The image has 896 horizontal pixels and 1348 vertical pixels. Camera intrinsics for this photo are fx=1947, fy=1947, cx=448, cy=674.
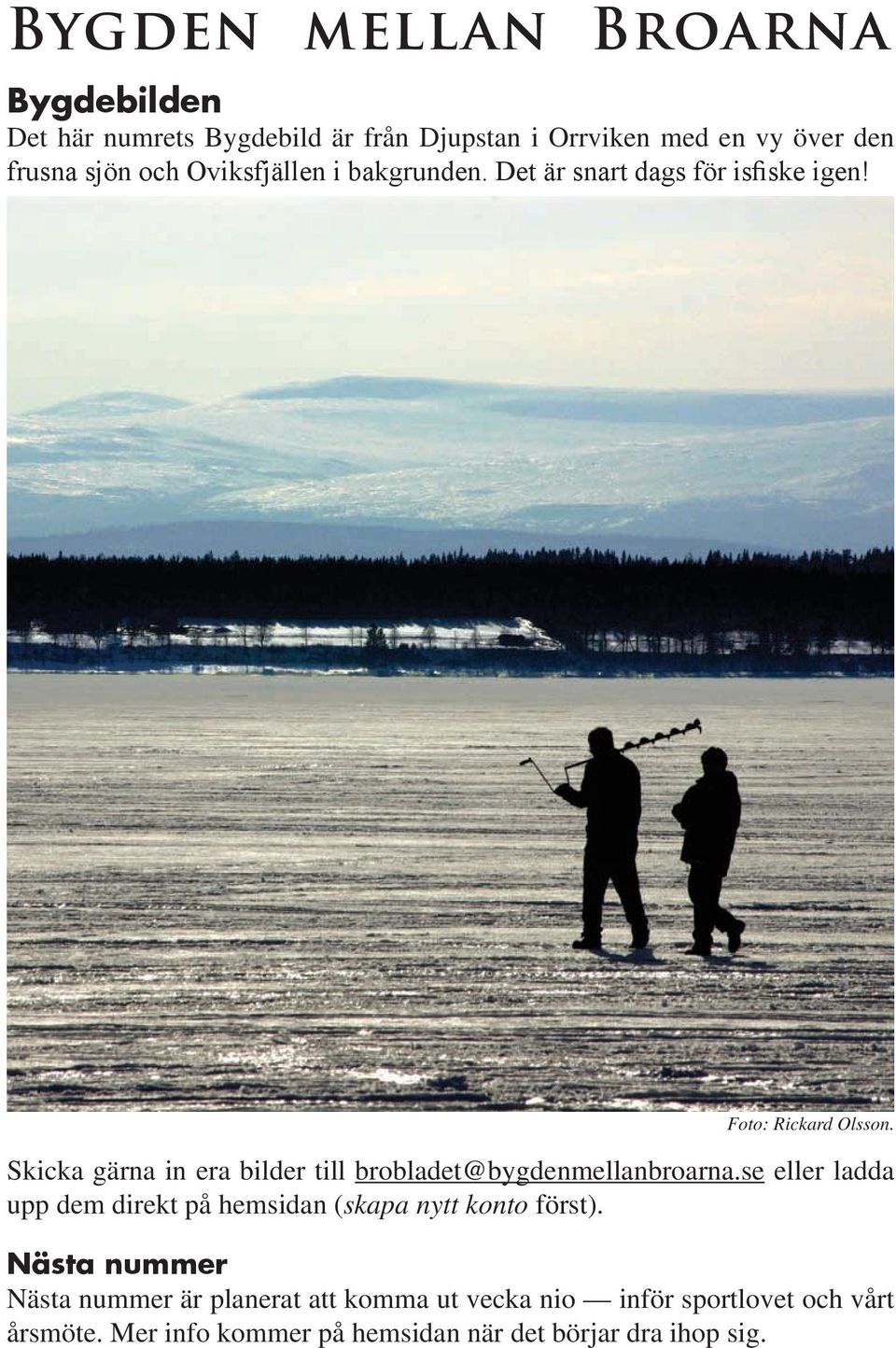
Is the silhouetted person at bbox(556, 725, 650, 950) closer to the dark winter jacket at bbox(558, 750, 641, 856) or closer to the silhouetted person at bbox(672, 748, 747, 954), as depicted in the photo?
the dark winter jacket at bbox(558, 750, 641, 856)

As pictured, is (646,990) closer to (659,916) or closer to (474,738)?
(659,916)

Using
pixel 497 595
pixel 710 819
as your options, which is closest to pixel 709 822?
pixel 710 819

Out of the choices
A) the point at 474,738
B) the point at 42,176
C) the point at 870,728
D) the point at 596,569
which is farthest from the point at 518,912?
the point at 596,569

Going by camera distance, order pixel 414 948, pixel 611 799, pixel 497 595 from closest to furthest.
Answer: pixel 611 799, pixel 414 948, pixel 497 595

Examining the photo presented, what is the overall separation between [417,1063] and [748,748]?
87.5ft

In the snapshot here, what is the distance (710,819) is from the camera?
13.2m

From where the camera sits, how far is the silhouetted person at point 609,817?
511 inches

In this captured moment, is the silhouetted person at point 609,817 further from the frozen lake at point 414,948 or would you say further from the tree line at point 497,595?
the tree line at point 497,595

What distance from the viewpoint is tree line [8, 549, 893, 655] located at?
6088 inches

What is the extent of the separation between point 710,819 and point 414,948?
9.32 ft

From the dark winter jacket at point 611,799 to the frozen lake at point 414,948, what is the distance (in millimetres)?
1018

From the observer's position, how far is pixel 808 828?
910 inches

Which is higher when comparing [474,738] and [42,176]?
[42,176]

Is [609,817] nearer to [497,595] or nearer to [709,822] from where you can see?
[709,822]
